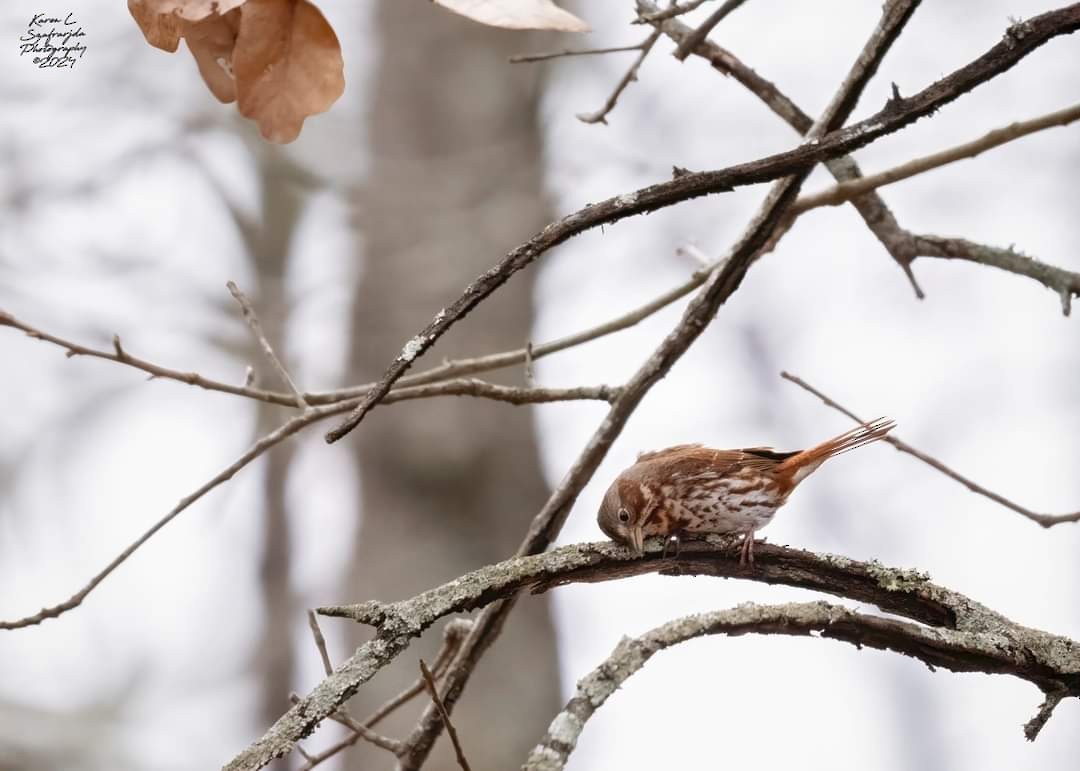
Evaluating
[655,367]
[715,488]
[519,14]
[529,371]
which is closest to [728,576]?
[655,367]

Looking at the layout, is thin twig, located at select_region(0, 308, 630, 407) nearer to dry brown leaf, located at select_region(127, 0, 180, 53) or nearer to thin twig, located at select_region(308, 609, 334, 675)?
thin twig, located at select_region(308, 609, 334, 675)

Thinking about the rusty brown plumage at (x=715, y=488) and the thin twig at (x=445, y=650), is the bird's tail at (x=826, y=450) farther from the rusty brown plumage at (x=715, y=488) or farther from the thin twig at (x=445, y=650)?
the thin twig at (x=445, y=650)

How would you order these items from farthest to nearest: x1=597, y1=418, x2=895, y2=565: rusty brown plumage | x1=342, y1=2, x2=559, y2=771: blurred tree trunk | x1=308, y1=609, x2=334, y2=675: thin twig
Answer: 1. x1=342, y1=2, x2=559, y2=771: blurred tree trunk
2. x1=597, y1=418, x2=895, y2=565: rusty brown plumage
3. x1=308, y1=609, x2=334, y2=675: thin twig

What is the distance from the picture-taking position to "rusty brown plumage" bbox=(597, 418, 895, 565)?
2820mm

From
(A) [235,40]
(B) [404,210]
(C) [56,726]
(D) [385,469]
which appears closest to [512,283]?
(B) [404,210]

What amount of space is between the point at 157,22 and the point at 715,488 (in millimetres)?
1897

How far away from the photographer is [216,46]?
1.61m

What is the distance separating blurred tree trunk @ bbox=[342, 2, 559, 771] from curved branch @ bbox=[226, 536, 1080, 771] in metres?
3.50

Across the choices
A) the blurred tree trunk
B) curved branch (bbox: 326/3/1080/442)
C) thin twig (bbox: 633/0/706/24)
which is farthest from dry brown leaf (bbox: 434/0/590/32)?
the blurred tree trunk

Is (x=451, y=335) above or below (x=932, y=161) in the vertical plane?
above

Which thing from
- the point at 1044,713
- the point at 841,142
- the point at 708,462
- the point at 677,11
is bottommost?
the point at 1044,713

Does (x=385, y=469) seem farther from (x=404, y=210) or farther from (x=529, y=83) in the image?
(x=529, y=83)

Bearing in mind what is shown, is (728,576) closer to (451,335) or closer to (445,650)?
(445,650)

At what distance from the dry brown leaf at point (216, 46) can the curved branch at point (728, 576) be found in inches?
32.6
